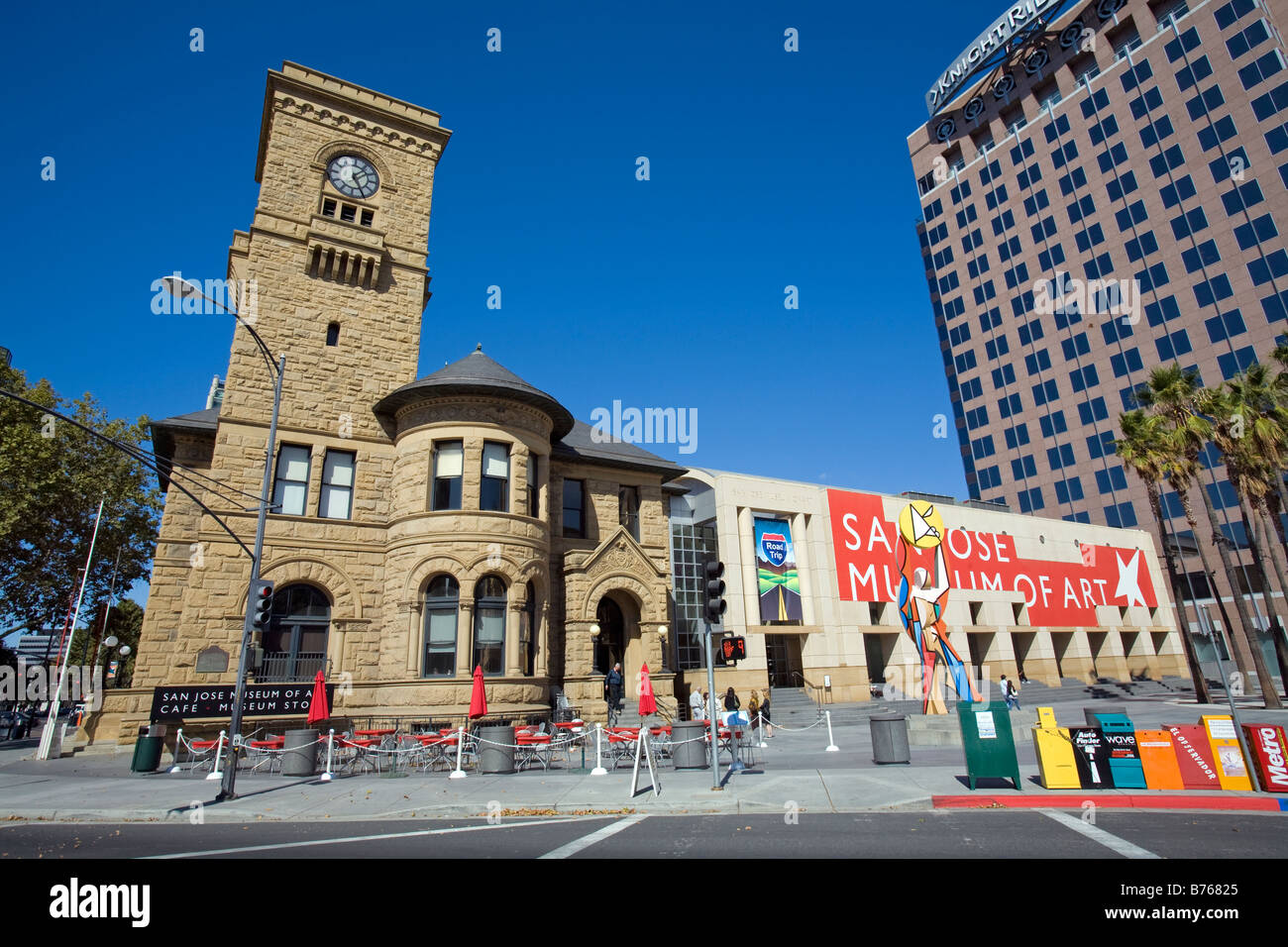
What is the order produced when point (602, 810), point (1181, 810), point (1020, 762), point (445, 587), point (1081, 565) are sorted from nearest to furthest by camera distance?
point (1181, 810) < point (602, 810) < point (1020, 762) < point (445, 587) < point (1081, 565)

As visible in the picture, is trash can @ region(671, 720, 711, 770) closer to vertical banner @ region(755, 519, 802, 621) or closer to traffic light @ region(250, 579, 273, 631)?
traffic light @ region(250, 579, 273, 631)

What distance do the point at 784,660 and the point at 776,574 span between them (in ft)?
17.0

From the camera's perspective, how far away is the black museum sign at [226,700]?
1858 cm

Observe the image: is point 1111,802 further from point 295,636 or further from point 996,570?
point 996,570

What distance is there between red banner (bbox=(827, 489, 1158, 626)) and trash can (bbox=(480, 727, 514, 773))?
2459 cm

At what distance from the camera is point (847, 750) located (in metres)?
19.2

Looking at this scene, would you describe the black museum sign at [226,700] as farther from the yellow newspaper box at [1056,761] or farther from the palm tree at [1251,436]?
the palm tree at [1251,436]

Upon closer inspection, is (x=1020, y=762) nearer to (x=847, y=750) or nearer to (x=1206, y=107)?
(x=847, y=750)

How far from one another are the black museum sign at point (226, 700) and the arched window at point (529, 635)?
612 centimetres

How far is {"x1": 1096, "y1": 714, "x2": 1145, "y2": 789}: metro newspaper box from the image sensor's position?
37.7 ft

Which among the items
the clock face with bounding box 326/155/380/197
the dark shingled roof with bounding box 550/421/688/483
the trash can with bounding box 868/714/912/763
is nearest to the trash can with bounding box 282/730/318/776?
the dark shingled roof with bounding box 550/421/688/483

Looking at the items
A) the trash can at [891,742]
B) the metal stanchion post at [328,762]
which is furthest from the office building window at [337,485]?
the trash can at [891,742]

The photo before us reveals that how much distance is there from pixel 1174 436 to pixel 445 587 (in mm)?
32210
